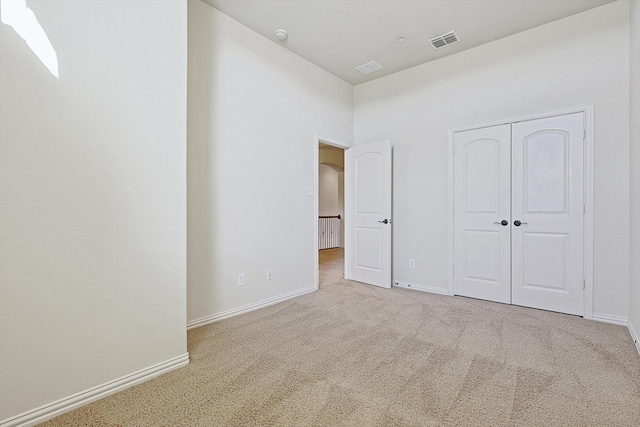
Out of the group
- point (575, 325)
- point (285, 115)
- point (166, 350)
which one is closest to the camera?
point (166, 350)

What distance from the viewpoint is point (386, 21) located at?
9.99ft

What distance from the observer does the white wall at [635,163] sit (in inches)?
91.2

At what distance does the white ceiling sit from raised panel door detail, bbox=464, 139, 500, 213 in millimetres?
1179

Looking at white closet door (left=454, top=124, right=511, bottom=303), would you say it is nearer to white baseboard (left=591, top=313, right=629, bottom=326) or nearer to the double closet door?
the double closet door

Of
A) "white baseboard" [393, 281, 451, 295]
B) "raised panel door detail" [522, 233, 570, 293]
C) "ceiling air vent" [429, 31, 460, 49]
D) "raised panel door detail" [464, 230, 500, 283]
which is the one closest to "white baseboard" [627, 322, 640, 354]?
"raised panel door detail" [522, 233, 570, 293]

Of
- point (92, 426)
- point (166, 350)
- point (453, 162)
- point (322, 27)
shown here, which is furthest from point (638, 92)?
point (92, 426)

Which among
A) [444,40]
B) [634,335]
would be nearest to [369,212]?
[444,40]

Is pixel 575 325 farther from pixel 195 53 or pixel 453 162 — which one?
pixel 195 53

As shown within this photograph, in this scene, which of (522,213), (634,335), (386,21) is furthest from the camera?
(522,213)

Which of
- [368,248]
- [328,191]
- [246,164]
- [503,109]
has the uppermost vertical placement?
[503,109]

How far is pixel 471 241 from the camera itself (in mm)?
3602

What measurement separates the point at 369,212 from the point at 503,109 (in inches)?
77.3

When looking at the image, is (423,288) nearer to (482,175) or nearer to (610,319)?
(482,175)

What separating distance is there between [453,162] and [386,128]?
1063 mm
